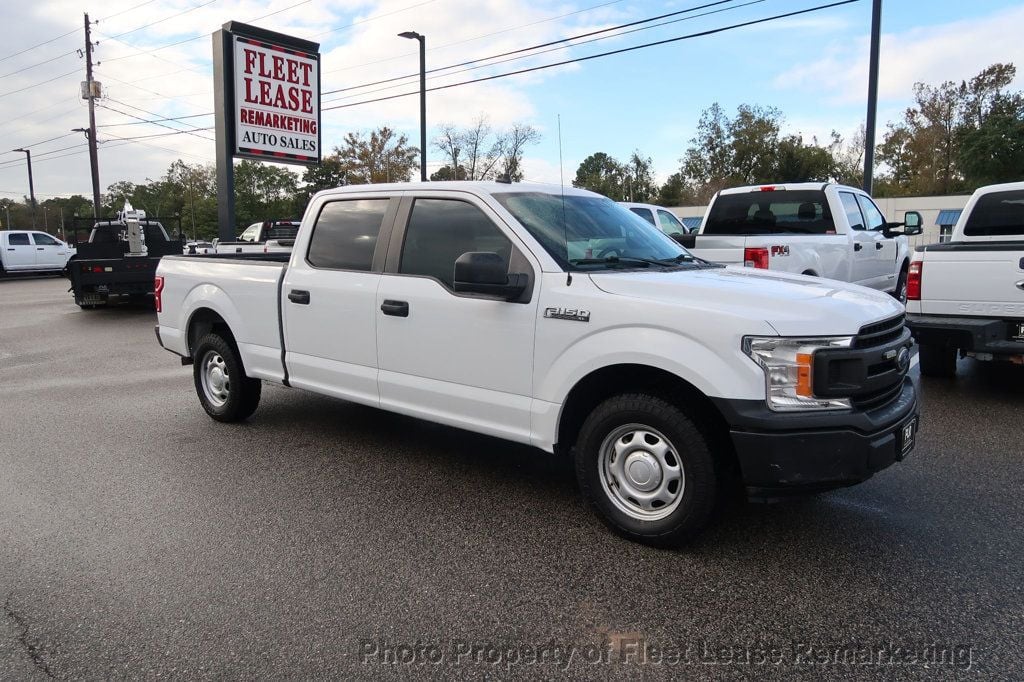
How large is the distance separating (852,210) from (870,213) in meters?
1.16

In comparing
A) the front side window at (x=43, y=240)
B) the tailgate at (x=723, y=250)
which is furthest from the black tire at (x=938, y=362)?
the front side window at (x=43, y=240)

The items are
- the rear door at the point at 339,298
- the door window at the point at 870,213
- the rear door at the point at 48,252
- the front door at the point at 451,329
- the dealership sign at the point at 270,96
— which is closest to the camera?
the front door at the point at 451,329

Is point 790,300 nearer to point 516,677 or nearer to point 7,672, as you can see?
point 516,677

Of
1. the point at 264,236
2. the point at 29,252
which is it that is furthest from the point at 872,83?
the point at 29,252

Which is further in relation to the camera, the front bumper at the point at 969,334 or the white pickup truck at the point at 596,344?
the front bumper at the point at 969,334

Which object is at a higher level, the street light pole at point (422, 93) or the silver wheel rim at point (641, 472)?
the street light pole at point (422, 93)

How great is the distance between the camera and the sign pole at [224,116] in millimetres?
14141

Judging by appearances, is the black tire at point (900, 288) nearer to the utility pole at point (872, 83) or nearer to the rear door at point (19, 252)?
the utility pole at point (872, 83)

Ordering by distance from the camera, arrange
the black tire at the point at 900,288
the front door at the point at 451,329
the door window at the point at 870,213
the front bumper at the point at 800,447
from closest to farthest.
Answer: the front bumper at the point at 800,447, the front door at the point at 451,329, the door window at the point at 870,213, the black tire at the point at 900,288

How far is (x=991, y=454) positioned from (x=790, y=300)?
2853 mm

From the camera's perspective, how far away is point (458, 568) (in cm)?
364

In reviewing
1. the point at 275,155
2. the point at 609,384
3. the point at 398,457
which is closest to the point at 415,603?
the point at 609,384

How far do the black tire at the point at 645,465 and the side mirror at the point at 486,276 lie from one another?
32.3 inches

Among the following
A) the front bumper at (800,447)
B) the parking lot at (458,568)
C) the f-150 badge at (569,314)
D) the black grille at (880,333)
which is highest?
the f-150 badge at (569,314)
